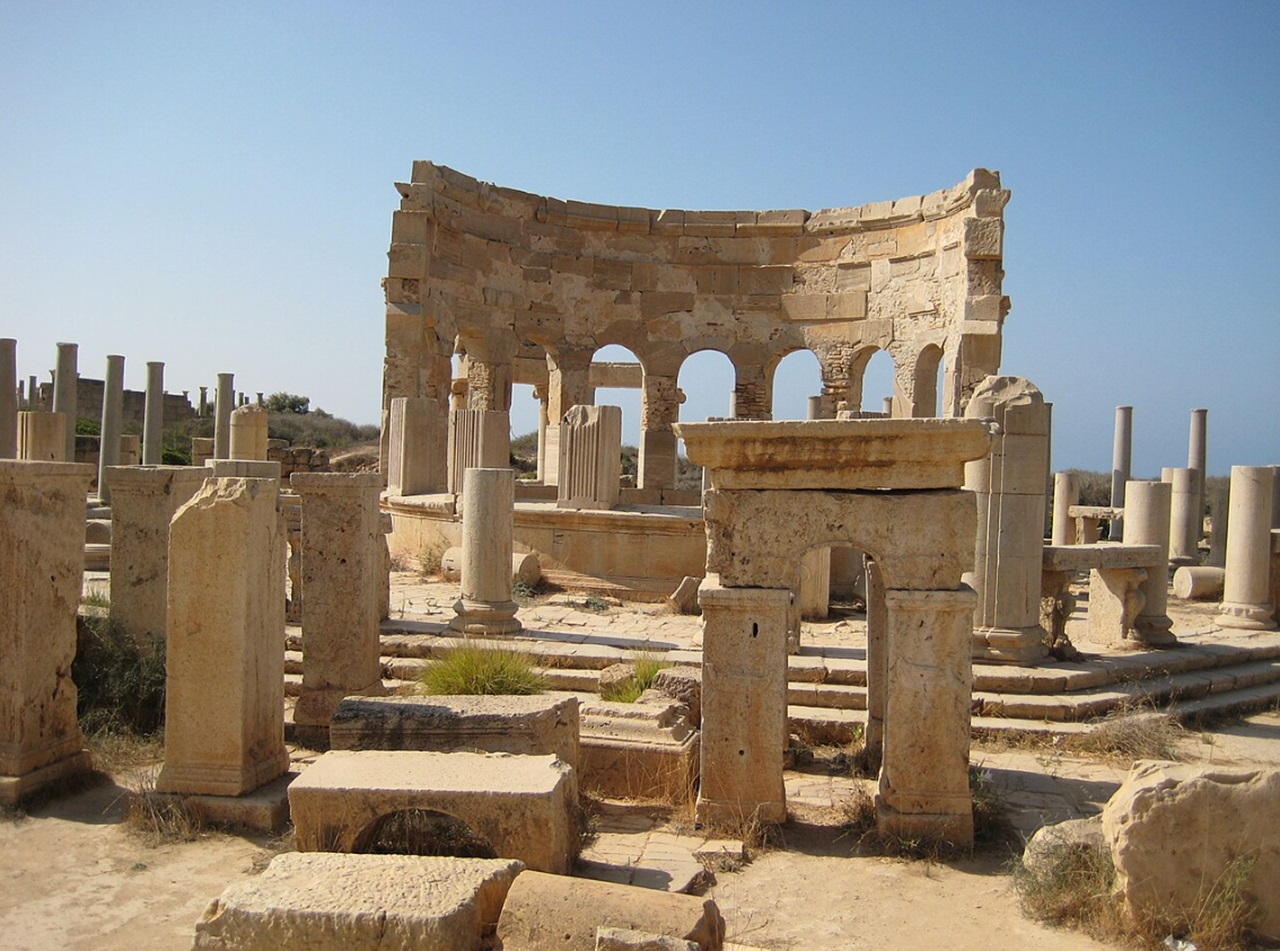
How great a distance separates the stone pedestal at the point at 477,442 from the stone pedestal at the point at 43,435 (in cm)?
680

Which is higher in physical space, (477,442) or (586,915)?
(477,442)

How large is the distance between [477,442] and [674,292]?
5.89m

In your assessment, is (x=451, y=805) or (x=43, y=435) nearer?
(x=451, y=805)

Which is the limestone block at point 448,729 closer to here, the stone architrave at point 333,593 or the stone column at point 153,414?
the stone architrave at point 333,593

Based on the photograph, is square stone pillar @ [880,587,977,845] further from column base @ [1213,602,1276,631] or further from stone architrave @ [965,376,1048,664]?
column base @ [1213,602,1276,631]

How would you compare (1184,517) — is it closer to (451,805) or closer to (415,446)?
(415,446)

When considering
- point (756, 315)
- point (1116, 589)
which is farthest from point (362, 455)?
point (1116, 589)

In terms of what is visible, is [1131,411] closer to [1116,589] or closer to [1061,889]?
[1116,589]

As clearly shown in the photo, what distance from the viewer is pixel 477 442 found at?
44.7ft

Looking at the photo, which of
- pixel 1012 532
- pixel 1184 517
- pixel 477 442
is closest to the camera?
pixel 1012 532

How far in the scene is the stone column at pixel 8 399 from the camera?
56.2 feet

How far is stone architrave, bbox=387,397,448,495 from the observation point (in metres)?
14.3

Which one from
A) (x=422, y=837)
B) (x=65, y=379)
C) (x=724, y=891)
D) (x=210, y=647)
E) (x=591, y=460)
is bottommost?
(x=724, y=891)

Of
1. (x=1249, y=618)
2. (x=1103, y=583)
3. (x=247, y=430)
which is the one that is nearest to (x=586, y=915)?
(x=1103, y=583)
